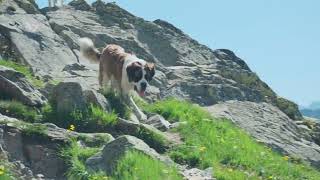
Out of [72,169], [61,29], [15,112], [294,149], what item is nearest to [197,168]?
[72,169]

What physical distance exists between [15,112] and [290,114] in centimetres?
1376

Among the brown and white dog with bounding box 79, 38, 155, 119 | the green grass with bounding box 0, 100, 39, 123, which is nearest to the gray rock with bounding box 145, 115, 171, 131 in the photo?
the brown and white dog with bounding box 79, 38, 155, 119

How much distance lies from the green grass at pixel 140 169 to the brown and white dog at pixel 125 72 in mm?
4801

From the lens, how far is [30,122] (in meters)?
13.5

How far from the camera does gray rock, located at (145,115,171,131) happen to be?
50.7 feet

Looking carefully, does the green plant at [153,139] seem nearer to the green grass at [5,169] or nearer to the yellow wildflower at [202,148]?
the yellow wildflower at [202,148]

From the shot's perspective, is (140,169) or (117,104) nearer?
(140,169)

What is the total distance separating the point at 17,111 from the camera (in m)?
13.5

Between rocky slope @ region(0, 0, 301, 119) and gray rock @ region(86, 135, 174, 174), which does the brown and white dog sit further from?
gray rock @ region(86, 135, 174, 174)

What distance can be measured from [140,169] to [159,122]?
4.64 m

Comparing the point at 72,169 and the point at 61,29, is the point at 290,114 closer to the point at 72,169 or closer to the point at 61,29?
the point at 61,29

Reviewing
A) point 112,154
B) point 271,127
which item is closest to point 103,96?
point 112,154

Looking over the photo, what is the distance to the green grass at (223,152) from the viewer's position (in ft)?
43.7

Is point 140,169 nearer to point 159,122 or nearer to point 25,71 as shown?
point 159,122
